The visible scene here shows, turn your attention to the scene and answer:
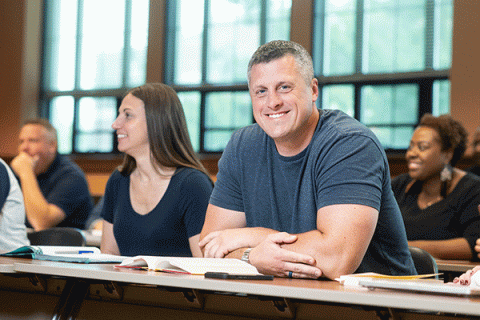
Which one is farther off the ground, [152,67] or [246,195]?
[152,67]

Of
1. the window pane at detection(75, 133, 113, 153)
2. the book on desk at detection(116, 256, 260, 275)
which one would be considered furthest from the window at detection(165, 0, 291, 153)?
the book on desk at detection(116, 256, 260, 275)

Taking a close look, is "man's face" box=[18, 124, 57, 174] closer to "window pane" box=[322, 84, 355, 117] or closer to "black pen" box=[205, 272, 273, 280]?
"black pen" box=[205, 272, 273, 280]

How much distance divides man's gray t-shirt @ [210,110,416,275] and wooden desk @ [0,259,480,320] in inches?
15.9

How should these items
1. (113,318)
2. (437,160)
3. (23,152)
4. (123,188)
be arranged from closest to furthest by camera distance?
(113,318) < (123,188) < (437,160) < (23,152)

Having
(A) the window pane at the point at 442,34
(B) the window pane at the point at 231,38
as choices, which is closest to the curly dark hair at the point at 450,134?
(A) the window pane at the point at 442,34

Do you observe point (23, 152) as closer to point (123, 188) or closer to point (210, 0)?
point (123, 188)

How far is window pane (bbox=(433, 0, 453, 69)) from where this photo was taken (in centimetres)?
713

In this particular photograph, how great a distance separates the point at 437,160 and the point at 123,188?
2017 millimetres

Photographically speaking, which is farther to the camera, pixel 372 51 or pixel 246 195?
pixel 372 51

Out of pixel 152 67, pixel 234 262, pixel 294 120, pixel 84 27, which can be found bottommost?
pixel 234 262

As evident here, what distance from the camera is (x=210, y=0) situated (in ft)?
28.5

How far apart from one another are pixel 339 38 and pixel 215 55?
1863mm

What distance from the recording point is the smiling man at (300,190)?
5.08 ft

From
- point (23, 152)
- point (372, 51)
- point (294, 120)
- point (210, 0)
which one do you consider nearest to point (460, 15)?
point (372, 51)
